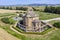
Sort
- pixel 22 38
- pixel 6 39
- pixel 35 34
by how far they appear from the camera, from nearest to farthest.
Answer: pixel 6 39, pixel 22 38, pixel 35 34

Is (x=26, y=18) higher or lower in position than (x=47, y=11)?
higher

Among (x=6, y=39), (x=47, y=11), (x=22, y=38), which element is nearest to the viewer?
(x=6, y=39)

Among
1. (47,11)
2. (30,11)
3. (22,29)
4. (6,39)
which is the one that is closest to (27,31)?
(22,29)

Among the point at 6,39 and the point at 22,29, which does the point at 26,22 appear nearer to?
the point at 22,29

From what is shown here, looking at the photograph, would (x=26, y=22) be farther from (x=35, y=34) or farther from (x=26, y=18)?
(x=35, y=34)

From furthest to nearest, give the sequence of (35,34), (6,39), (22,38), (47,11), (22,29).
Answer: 1. (47,11)
2. (22,29)
3. (35,34)
4. (22,38)
5. (6,39)

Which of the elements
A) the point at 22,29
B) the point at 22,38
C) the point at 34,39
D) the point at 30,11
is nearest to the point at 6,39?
the point at 22,38

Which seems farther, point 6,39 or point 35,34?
point 35,34

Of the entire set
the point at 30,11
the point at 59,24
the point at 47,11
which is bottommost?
the point at 47,11

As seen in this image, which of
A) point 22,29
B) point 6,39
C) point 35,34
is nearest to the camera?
point 6,39
